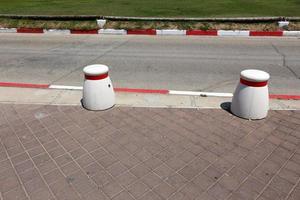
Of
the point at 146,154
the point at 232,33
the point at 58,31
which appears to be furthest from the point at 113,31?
the point at 146,154

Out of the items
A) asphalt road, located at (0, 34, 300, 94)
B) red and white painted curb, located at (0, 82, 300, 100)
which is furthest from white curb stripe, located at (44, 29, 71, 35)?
red and white painted curb, located at (0, 82, 300, 100)

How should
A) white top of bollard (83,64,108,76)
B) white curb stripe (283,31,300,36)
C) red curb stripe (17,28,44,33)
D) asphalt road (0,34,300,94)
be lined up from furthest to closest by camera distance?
red curb stripe (17,28,44,33) < white curb stripe (283,31,300,36) < asphalt road (0,34,300,94) < white top of bollard (83,64,108,76)

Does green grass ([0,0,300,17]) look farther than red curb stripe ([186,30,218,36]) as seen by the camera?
Yes

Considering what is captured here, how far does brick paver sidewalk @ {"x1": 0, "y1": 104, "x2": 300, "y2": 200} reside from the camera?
3.79m

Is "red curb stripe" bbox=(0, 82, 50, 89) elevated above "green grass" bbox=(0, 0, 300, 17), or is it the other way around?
"green grass" bbox=(0, 0, 300, 17)

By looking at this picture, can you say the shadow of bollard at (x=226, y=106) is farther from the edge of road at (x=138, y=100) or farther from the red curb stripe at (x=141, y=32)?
the red curb stripe at (x=141, y=32)

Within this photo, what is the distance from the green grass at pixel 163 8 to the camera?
47.8ft

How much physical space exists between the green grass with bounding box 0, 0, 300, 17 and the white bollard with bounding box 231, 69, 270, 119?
31.2 feet

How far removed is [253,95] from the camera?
541 centimetres

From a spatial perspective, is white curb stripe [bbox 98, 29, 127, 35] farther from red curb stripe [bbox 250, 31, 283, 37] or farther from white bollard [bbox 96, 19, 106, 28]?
red curb stripe [bbox 250, 31, 283, 37]

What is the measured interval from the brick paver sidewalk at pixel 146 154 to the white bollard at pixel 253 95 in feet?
0.61

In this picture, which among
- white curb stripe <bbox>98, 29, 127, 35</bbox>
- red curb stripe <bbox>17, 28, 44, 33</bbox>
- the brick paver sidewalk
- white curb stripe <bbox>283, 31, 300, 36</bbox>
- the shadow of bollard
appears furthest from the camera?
red curb stripe <bbox>17, 28, 44, 33</bbox>

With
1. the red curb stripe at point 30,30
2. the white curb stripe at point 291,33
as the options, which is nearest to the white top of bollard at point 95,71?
the red curb stripe at point 30,30

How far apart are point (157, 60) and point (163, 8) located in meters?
→ 7.34
